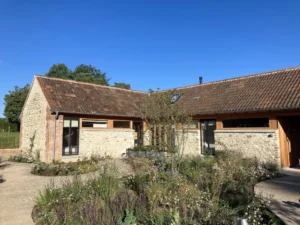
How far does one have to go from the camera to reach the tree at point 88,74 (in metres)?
48.8

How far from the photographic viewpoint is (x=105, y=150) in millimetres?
16219

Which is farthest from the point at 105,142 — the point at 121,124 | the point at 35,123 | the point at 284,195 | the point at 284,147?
the point at 284,195

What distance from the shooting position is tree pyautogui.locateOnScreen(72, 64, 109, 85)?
160 ft

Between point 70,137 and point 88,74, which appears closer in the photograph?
point 70,137

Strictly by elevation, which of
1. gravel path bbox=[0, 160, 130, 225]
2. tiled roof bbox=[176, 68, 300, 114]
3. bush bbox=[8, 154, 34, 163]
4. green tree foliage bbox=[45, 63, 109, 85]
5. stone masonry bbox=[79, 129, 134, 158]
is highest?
green tree foliage bbox=[45, 63, 109, 85]

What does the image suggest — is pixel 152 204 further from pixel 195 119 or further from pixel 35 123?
pixel 35 123

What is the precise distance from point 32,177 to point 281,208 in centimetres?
978

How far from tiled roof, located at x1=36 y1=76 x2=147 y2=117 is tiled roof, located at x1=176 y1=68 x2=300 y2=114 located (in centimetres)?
497

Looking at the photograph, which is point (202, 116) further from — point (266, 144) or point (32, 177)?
point (32, 177)

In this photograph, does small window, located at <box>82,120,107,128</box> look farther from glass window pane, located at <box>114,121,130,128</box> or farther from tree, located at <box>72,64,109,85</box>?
tree, located at <box>72,64,109,85</box>

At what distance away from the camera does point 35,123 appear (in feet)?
51.5

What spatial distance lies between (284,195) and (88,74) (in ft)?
157

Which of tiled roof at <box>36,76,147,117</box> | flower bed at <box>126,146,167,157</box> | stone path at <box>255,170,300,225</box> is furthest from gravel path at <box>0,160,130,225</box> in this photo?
flower bed at <box>126,146,167,157</box>

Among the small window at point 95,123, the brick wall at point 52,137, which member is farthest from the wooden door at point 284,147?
the brick wall at point 52,137
